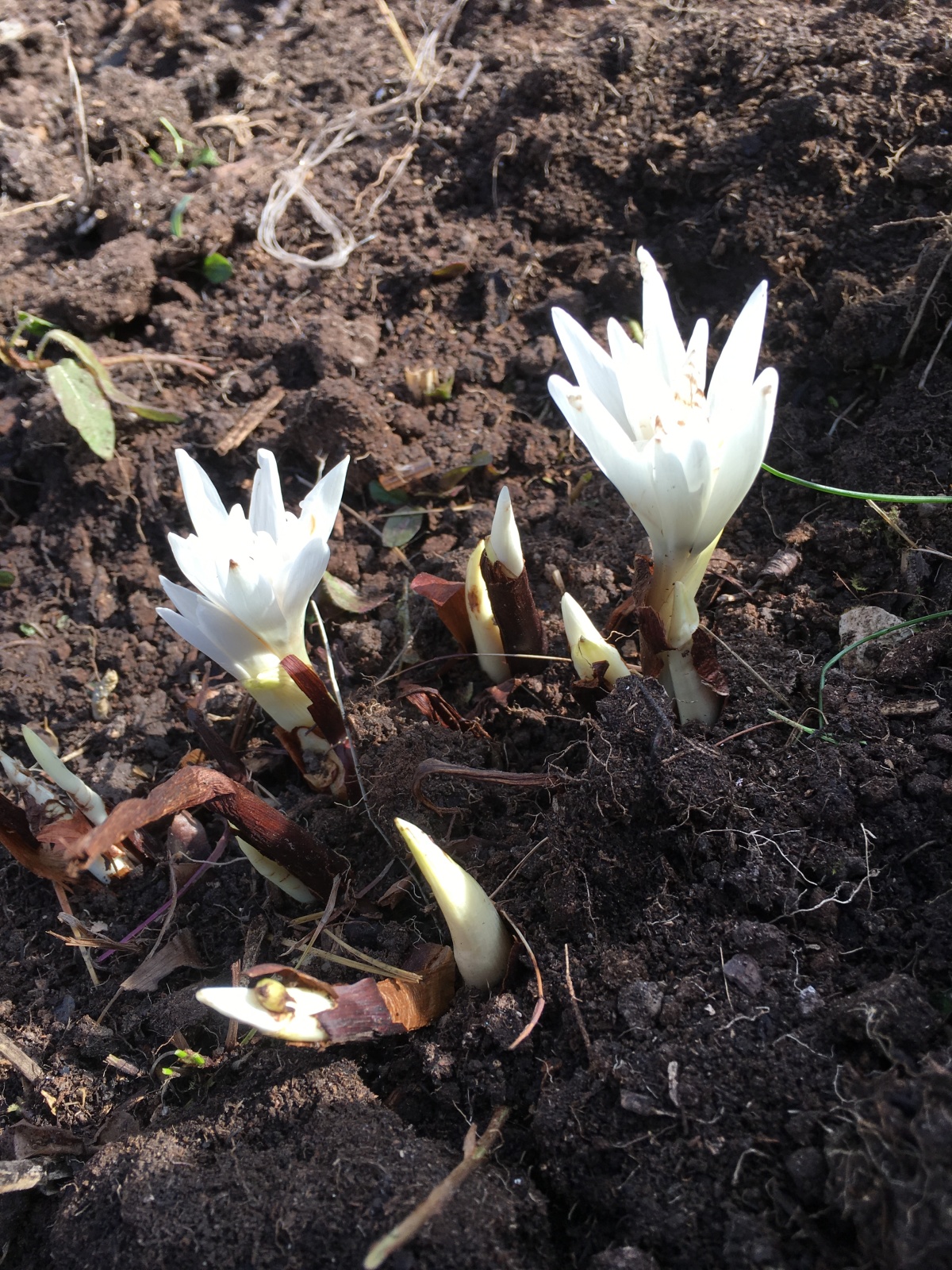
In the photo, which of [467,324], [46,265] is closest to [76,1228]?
[467,324]

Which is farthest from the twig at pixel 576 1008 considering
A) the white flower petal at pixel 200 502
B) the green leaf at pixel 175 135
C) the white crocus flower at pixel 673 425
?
the green leaf at pixel 175 135

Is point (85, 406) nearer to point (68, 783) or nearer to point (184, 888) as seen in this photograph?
point (68, 783)

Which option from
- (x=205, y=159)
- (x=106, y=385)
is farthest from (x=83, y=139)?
(x=106, y=385)

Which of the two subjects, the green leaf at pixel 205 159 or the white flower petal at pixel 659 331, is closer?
the white flower petal at pixel 659 331

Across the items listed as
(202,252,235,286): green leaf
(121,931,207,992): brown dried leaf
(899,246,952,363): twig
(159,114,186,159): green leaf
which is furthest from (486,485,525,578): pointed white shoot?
(159,114,186,159): green leaf

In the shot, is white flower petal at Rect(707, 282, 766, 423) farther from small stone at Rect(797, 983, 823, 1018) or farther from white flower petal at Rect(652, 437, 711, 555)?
small stone at Rect(797, 983, 823, 1018)

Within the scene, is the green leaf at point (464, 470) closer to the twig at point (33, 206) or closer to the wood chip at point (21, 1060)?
the wood chip at point (21, 1060)
